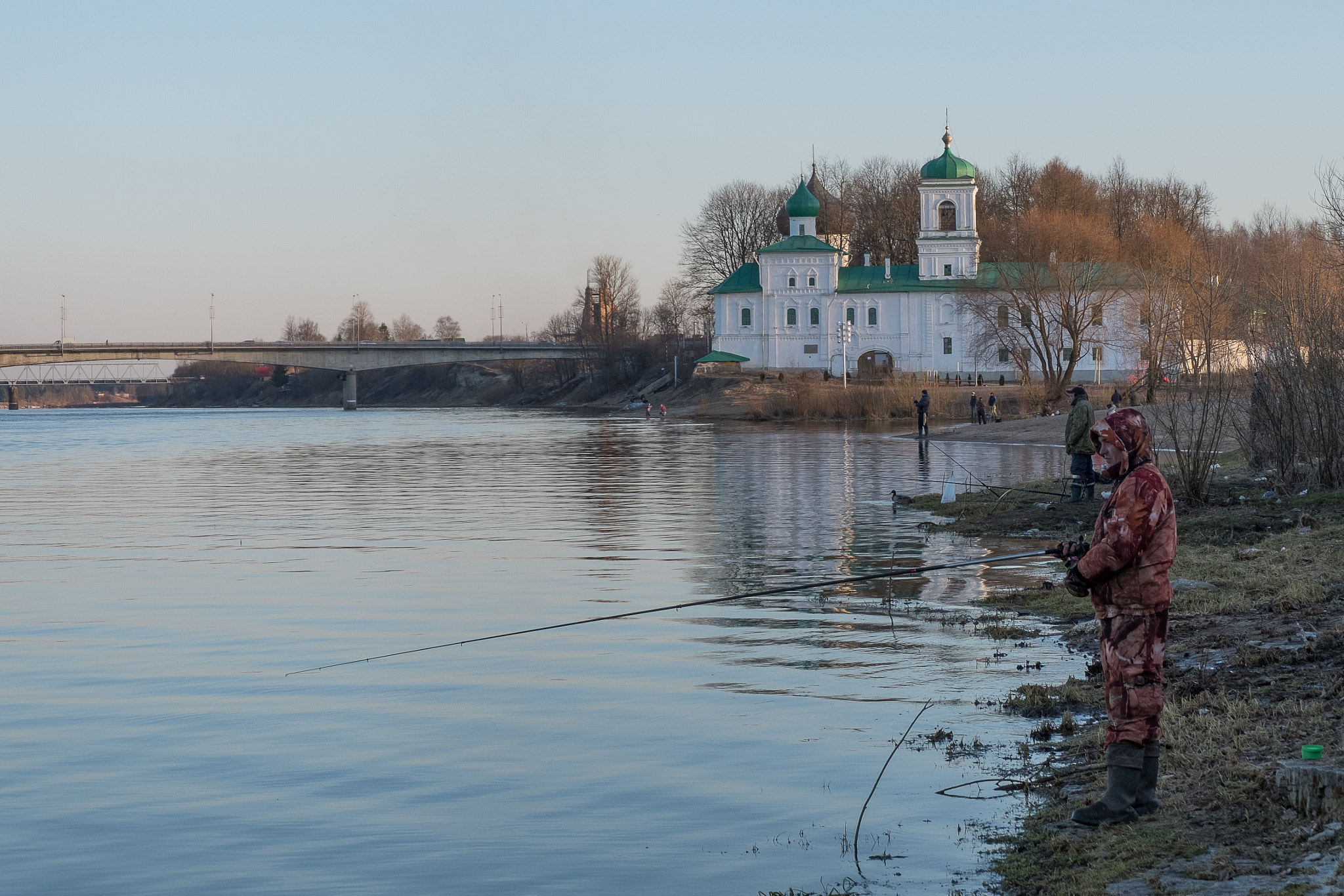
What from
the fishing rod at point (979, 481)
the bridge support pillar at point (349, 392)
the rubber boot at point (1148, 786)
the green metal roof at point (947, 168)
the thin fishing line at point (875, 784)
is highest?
the green metal roof at point (947, 168)

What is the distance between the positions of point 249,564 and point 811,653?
29.5 ft

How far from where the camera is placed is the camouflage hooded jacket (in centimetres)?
592

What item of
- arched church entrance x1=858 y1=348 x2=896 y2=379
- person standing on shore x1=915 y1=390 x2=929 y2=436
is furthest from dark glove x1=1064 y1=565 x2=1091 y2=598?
arched church entrance x1=858 y1=348 x2=896 y2=379

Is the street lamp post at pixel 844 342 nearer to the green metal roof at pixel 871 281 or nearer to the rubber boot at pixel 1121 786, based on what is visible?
the green metal roof at pixel 871 281

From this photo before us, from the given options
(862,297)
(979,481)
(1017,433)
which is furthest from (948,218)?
(979,481)

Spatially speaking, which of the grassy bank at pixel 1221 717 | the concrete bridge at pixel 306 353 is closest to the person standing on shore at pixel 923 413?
the grassy bank at pixel 1221 717

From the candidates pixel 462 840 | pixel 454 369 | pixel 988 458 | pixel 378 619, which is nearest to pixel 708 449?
pixel 988 458

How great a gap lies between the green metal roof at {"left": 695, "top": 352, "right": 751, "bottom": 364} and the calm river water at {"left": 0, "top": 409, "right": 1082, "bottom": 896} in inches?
2719

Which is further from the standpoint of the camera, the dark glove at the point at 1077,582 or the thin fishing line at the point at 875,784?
the thin fishing line at the point at 875,784

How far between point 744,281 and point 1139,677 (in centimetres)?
8781

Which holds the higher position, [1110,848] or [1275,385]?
[1275,385]

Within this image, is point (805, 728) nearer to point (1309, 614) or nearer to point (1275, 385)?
point (1309, 614)

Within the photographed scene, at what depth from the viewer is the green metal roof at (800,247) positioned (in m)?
90.2

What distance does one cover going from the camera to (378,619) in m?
13.1
